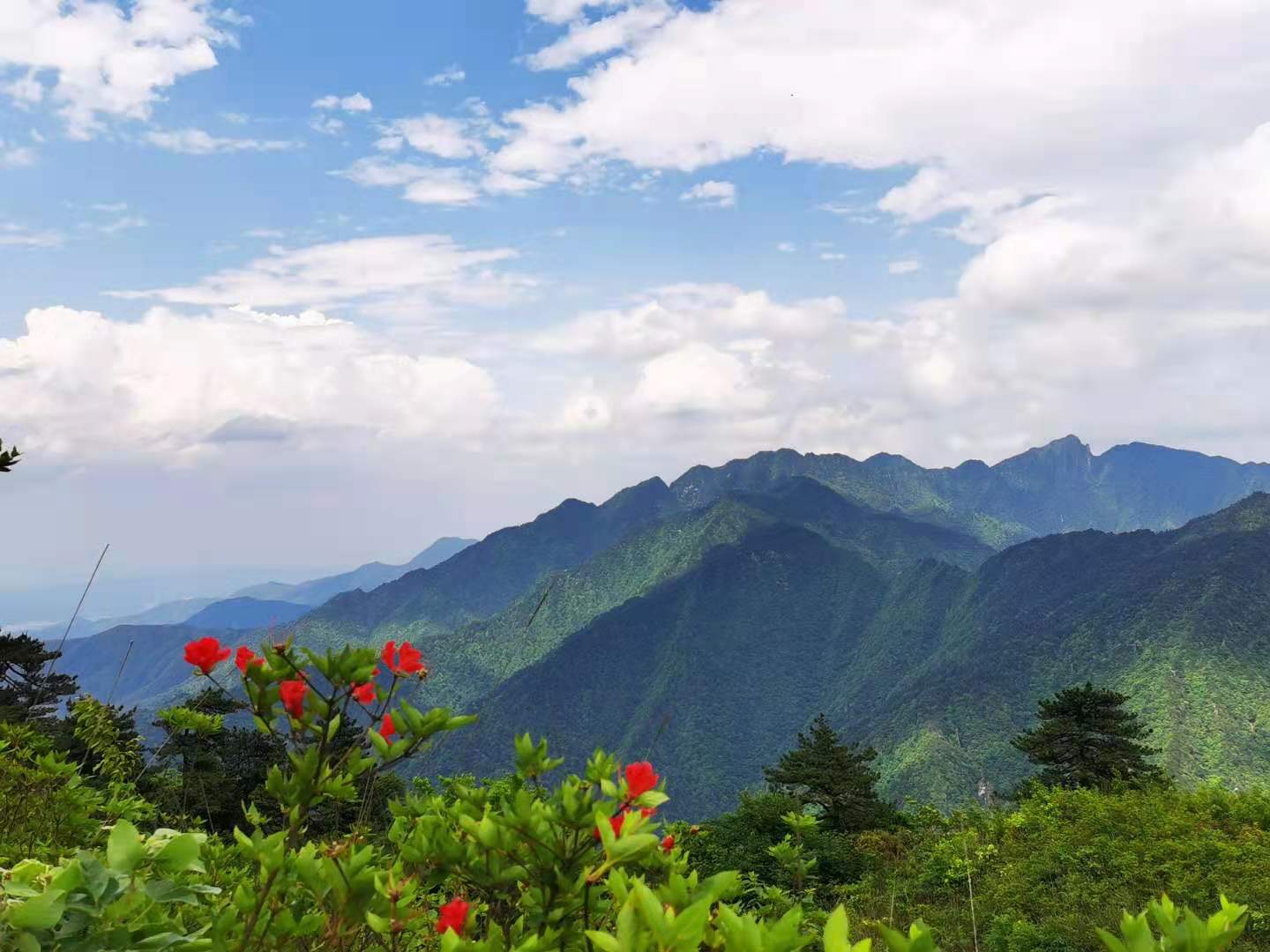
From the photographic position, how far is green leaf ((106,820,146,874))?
176 cm

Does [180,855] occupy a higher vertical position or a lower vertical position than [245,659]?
lower

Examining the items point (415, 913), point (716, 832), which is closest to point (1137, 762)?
point (716, 832)

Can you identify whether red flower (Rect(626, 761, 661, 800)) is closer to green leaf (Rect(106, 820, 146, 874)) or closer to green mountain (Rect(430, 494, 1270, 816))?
green leaf (Rect(106, 820, 146, 874))

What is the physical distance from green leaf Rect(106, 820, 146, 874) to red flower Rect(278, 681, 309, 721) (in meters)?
0.52

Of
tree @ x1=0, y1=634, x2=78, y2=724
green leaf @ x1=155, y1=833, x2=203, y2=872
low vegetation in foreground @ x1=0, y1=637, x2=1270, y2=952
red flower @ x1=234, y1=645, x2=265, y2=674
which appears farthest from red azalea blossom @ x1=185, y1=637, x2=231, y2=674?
tree @ x1=0, y1=634, x2=78, y2=724

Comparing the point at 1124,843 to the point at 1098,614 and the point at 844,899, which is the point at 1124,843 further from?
the point at 1098,614

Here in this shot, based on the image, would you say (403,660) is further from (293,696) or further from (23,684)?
(23,684)

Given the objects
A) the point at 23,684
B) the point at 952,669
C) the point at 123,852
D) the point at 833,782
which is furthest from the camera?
the point at 952,669

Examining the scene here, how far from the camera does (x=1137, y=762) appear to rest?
2891 centimetres

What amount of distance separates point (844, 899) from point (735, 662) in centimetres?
17561

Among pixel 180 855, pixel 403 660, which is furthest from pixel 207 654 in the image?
pixel 180 855

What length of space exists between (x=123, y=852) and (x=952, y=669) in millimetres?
154154

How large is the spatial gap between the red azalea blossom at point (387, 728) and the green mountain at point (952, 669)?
222 feet

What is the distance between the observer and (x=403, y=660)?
8.78 feet
